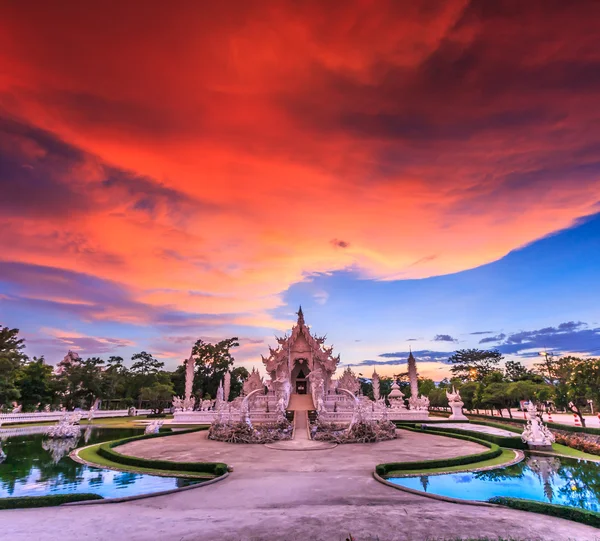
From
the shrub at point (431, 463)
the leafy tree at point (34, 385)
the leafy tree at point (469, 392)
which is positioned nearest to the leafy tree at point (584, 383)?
the shrub at point (431, 463)

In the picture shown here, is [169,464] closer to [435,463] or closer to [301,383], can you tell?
[435,463]

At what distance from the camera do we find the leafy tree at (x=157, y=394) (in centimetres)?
5038

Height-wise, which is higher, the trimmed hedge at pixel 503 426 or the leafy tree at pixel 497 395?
the leafy tree at pixel 497 395

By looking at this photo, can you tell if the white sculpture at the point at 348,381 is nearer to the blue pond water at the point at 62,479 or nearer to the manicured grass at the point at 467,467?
the manicured grass at the point at 467,467

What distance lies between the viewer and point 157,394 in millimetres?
50812

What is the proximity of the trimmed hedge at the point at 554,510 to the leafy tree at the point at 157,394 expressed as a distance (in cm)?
4950

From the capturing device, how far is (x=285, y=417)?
1156 inches

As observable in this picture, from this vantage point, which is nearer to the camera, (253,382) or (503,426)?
(503,426)

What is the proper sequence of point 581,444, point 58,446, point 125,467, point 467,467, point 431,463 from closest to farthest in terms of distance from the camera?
point 431,463 → point 467,467 → point 125,467 → point 581,444 → point 58,446

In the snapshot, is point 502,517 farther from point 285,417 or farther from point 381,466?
point 285,417

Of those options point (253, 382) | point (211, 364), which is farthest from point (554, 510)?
point (211, 364)

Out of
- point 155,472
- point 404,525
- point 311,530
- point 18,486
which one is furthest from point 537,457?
point 18,486

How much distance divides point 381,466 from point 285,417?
17533 mm

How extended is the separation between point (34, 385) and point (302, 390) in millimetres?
31837
